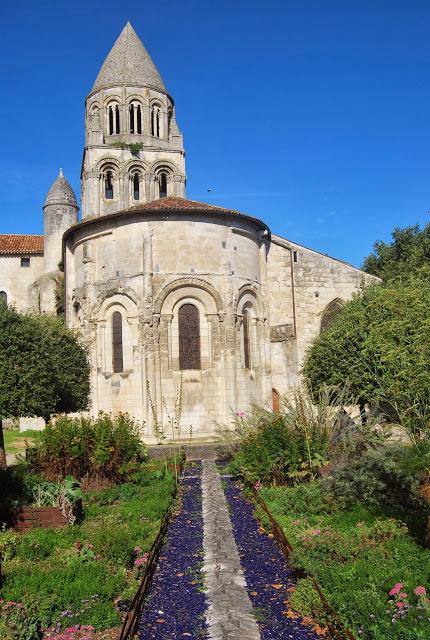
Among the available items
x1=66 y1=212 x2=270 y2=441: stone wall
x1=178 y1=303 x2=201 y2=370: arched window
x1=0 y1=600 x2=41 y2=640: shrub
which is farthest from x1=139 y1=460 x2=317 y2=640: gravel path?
x1=178 y1=303 x2=201 y2=370: arched window

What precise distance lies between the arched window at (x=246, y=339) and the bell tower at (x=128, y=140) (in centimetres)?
1264

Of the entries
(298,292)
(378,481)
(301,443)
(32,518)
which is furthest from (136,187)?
(378,481)

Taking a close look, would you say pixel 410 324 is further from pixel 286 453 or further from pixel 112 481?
pixel 112 481

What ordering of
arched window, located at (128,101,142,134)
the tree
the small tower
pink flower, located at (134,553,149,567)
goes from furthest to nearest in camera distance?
the small tower → arched window, located at (128,101,142,134) → the tree → pink flower, located at (134,553,149,567)

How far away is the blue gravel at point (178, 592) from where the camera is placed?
6.80 meters

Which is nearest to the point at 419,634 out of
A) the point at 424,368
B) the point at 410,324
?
the point at 424,368

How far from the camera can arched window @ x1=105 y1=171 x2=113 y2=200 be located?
37144 mm

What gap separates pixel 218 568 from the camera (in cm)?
895

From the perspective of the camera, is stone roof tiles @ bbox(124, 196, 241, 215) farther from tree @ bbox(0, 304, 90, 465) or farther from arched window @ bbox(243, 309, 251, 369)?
tree @ bbox(0, 304, 90, 465)

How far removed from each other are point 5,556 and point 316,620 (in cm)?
445

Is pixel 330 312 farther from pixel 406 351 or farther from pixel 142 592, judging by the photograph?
pixel 142 592

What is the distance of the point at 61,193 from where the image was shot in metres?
42.2

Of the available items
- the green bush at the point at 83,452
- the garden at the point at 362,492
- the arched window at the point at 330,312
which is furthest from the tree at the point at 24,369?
the arched window at the point at 330,312

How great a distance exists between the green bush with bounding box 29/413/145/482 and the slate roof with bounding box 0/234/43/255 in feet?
93.9
